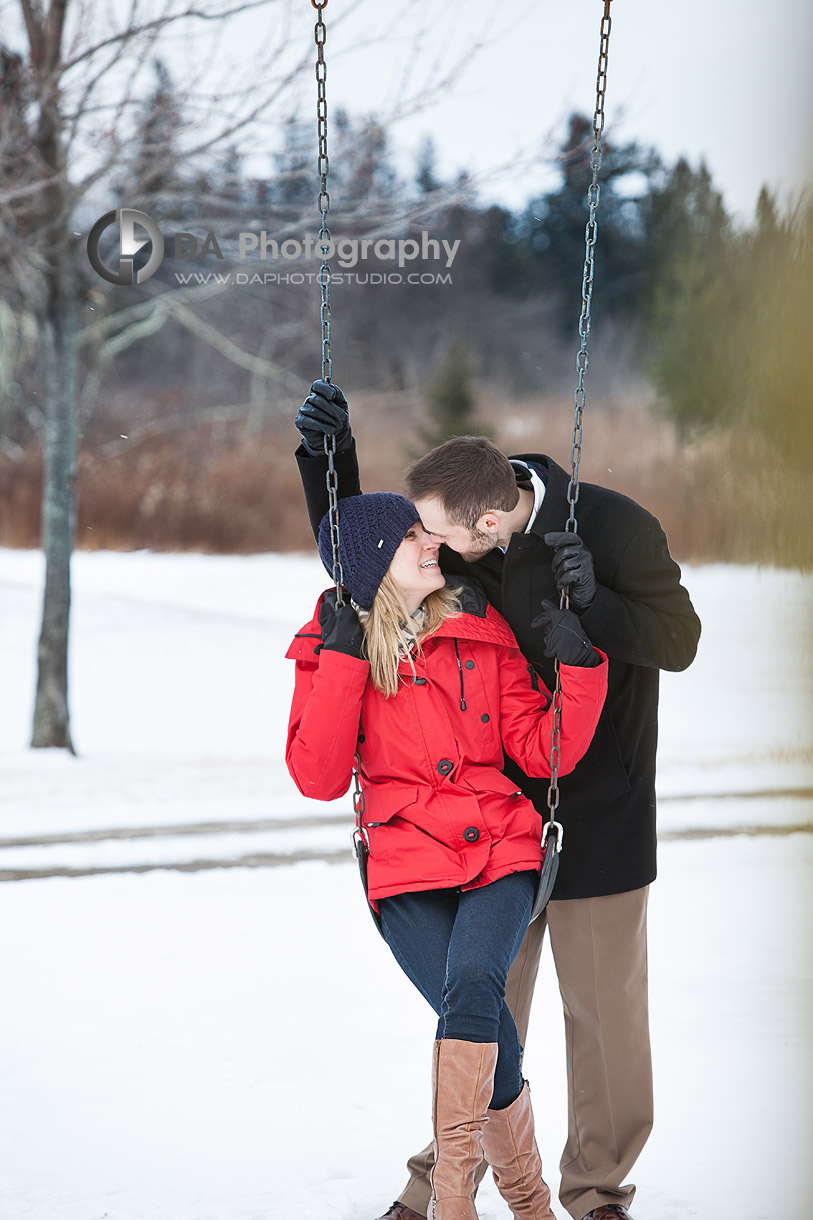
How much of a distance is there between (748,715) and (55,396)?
6.18 meters

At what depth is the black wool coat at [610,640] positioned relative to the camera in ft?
7.41

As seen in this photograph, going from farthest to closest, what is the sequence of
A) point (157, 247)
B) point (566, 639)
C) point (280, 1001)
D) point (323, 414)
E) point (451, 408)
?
point (451, 408), point (157, 247), point (280, 1001), point (323, 414), point (566, 639)

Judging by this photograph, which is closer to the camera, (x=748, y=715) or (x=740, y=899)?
(x=740, y=899)

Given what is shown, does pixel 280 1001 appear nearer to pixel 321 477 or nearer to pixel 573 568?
pixel 321 477

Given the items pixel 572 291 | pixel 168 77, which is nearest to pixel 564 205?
pixel 572 291

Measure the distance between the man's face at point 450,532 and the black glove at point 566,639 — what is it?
19cm

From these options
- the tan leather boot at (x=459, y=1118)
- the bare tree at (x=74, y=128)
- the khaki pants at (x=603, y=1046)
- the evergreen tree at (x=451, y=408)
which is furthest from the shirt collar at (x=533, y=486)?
the evergreen tree at (x=451, y=408)

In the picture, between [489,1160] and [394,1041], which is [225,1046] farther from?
[489,1160]

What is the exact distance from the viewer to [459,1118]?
2021mm

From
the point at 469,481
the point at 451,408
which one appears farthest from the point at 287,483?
the point at 469,481

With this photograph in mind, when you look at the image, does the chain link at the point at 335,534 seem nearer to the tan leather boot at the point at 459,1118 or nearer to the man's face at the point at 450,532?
the man's face at the point at 450,532

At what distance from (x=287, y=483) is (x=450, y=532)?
13390mm

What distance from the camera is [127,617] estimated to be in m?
12.8

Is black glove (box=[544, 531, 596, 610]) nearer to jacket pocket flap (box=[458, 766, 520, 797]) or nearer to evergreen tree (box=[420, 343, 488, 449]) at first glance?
jacket pocket flap (box=[458, 766, 520, 797])
